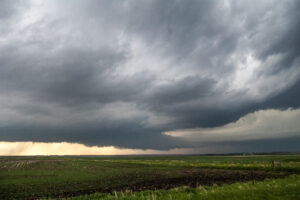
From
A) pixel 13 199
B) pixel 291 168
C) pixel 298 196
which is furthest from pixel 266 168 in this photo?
pixel 13 199

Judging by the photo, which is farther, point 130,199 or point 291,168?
point 291,168

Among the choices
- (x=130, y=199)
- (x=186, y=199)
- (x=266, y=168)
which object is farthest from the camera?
(x=266, y=168)

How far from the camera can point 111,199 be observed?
72.0 ft

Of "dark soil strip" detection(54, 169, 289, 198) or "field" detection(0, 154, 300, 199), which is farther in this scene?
"dark soil strip" detection(54, 169, 289, 198)

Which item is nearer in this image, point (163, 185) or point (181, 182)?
point (163, 185)

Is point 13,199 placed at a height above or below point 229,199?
below

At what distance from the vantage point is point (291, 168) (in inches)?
2239

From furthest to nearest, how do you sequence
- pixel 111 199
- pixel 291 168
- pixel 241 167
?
pixel 241 167 < pixel 291 168 < pixel 111 199

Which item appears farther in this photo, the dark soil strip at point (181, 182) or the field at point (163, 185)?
the dark soil strip at point (181, 182)

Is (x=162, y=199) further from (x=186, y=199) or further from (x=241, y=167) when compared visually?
(x=241, y=167)

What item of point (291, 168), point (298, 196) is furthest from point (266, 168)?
point (298, 196)

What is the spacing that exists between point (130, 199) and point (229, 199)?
857 centimetres

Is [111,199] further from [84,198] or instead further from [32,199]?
[32,199]

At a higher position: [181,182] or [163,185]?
[163,185]
